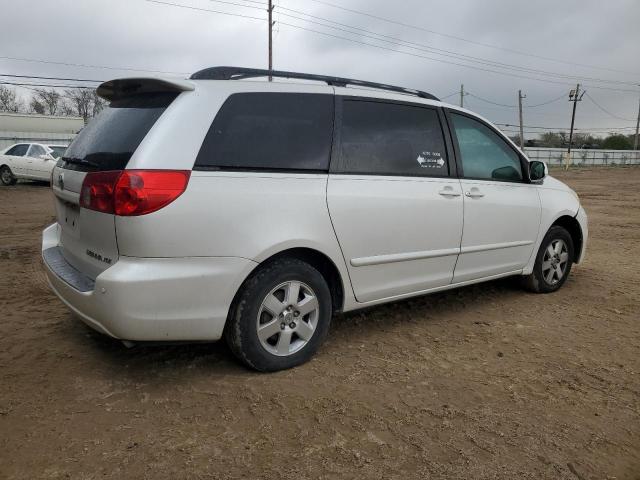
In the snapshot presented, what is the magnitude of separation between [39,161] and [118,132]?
1747 cm

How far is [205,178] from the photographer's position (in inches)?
110

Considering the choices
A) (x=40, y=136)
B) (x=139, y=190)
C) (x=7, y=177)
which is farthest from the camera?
(x=40, y=136)

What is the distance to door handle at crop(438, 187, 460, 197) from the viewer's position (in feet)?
12.6

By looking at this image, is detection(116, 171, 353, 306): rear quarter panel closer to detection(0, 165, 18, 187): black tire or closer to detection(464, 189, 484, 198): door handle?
detection(464, 189, 484, 198): door handle

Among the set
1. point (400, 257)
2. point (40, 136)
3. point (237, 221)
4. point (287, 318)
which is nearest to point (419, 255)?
point (400, 257)

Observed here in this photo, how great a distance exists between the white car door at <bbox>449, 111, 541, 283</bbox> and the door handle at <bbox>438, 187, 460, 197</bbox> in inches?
4.9

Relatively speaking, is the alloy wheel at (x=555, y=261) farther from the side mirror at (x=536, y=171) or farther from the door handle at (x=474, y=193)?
the door handle at (x=474, y=193)

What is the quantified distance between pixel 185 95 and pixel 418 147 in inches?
68.8

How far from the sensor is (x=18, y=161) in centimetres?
1833

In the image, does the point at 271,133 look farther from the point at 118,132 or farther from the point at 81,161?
the point at 81,161

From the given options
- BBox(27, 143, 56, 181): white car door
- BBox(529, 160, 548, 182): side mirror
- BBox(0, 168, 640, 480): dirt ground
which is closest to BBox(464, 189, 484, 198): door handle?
BBox(529, 160, 548, 182): side mirror

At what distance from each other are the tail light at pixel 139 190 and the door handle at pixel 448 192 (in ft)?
6.38

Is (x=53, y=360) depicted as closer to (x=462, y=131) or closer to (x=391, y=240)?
(x=391, y=240)

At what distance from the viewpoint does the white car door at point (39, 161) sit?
17.9 meters
